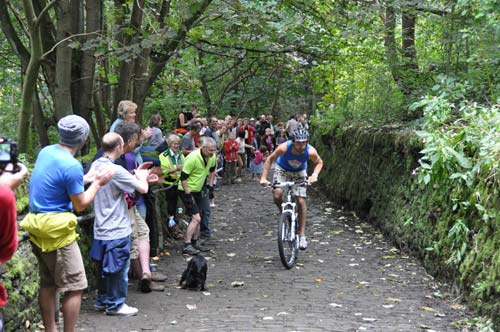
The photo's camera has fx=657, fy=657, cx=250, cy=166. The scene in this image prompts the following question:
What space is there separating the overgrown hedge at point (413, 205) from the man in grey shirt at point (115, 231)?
3.84m

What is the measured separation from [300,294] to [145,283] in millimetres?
1951

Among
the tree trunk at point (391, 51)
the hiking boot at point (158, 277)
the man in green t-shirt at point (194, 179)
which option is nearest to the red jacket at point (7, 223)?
the hiking boot at point (158, 277)

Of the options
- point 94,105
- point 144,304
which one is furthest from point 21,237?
point 94,105

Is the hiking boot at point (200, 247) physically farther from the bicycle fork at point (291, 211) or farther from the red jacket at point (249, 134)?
the red jacket at point (249, 134)

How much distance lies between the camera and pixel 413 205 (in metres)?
10.8

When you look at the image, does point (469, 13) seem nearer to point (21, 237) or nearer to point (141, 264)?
point (141, 264)

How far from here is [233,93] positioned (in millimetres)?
31812

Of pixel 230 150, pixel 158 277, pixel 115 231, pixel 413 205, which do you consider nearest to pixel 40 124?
pixel 158 277

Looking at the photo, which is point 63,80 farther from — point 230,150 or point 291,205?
point 230,150

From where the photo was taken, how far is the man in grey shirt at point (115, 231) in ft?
22.1

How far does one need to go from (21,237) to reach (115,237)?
111 centimetres

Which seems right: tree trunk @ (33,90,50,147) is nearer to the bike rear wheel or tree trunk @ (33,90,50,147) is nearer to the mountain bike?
the mountain bike

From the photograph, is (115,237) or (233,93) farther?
(233,93)

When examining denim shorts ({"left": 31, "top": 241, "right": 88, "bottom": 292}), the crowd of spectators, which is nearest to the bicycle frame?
the crowd of spectators
